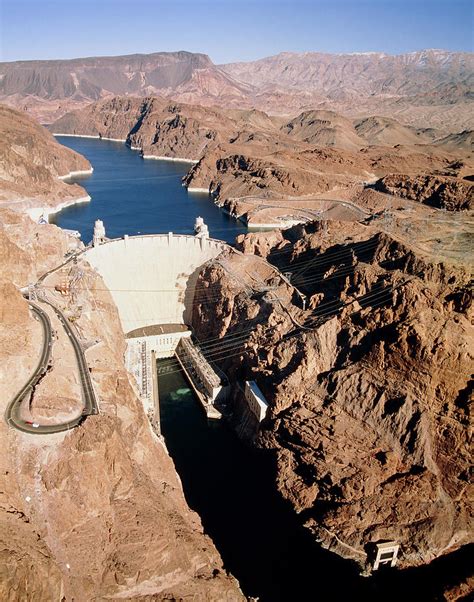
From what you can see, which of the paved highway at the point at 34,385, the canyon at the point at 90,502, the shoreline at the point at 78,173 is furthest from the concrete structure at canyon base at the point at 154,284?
the shoreline at the point at 78,173

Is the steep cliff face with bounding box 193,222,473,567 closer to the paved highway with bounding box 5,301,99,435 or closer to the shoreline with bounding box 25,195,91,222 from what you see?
the paved highway with bounding box 5,301,99,435

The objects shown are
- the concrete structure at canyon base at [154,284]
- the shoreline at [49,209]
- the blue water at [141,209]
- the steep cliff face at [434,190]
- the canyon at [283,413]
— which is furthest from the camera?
the shoreline at [49,209]

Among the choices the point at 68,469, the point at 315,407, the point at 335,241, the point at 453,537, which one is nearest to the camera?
the point at 68,469

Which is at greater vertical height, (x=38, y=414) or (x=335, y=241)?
(x=335, y=241)

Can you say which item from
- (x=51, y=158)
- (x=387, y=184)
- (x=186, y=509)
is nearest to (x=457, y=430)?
(x=186, y=509)

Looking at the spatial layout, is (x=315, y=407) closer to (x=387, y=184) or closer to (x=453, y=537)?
(x=453, y=537)

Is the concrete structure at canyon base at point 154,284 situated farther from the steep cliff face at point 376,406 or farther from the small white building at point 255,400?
the steep cliff face at point 376,406

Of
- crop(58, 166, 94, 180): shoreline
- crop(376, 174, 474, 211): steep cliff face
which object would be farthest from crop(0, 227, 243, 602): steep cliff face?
crop(58, 166, 94, 180): shoreline
